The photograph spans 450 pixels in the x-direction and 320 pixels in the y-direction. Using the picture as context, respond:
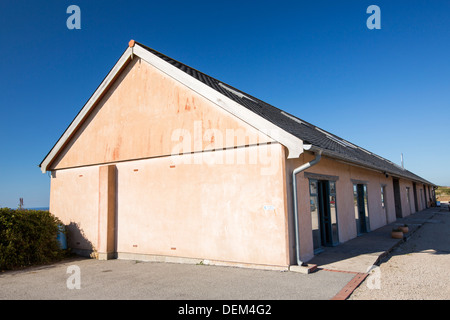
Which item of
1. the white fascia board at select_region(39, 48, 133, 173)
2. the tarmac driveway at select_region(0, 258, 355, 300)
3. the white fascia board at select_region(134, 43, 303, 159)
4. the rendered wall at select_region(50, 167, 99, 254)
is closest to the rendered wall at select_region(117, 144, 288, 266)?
the white fascia board at select_region(134, 43, 303, 159)

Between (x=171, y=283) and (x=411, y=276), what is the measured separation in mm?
5135

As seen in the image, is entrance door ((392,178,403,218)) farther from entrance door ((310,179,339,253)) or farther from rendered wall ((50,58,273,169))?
rendered wall ((50,58,273,169))

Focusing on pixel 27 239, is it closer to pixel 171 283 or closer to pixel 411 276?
pixel 171 283

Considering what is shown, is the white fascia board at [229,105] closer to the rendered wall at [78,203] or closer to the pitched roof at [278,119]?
the pitched roof at [278,119]

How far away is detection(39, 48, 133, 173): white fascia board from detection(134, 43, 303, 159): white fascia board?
65cm

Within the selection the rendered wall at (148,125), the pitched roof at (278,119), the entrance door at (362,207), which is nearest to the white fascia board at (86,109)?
the rendered wall at (148,125)

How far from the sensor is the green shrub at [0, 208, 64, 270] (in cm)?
895

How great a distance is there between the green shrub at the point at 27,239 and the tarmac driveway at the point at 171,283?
0.67 meters

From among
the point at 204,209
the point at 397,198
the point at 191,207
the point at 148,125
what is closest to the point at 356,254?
the point at 204,209

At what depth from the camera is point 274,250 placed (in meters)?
7.18

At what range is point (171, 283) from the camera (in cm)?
647

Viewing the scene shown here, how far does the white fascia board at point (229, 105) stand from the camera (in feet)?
23.3

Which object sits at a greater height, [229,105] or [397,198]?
[229,105]
